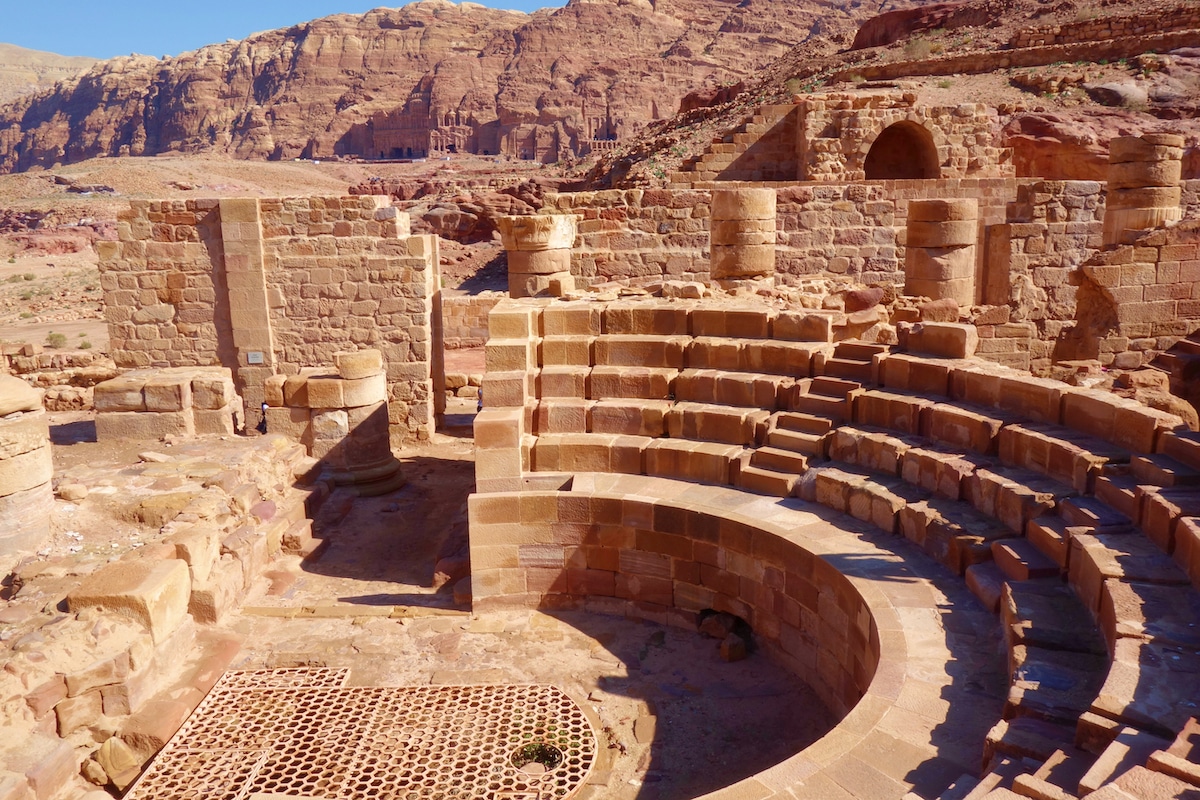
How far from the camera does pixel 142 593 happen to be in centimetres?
581

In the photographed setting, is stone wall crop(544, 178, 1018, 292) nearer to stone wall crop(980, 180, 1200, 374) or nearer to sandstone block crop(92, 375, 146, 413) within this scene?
stone wall crop(980, 180, 1200, 374)

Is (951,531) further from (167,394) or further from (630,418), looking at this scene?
(167,394)

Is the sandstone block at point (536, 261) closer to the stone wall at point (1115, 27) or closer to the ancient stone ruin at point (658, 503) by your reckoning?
the ancient stone ruin at point (658, 503)

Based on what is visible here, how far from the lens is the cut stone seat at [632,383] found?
825cm

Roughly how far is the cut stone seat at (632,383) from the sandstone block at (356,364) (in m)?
3.06

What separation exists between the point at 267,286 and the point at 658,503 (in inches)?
269

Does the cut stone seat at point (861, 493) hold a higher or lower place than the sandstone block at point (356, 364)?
lower

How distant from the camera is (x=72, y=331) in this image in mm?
21375

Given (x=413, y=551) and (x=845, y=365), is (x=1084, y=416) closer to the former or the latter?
(x=845, y=365)

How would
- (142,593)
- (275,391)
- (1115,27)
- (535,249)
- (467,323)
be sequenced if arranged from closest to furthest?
1. (142,593)
2. (275,391)
3. (535,249)
4. (467,323)
5. (1115,27)

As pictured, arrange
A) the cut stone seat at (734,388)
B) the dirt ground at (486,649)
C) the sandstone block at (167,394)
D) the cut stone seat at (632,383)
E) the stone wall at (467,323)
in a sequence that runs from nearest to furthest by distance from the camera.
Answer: the dirt ground at (486,649) → the cut stone seat at (734,388) → the cut stone seat at (632,383) → the sandstone block at (167,394) → the stone wall at (467,323)

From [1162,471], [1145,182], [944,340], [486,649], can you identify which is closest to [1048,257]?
[1145,182]

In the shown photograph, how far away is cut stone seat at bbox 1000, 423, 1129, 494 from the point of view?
18.4ft

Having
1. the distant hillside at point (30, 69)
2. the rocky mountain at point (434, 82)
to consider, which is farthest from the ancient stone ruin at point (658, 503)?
the distant hillside at point (30, 69)
